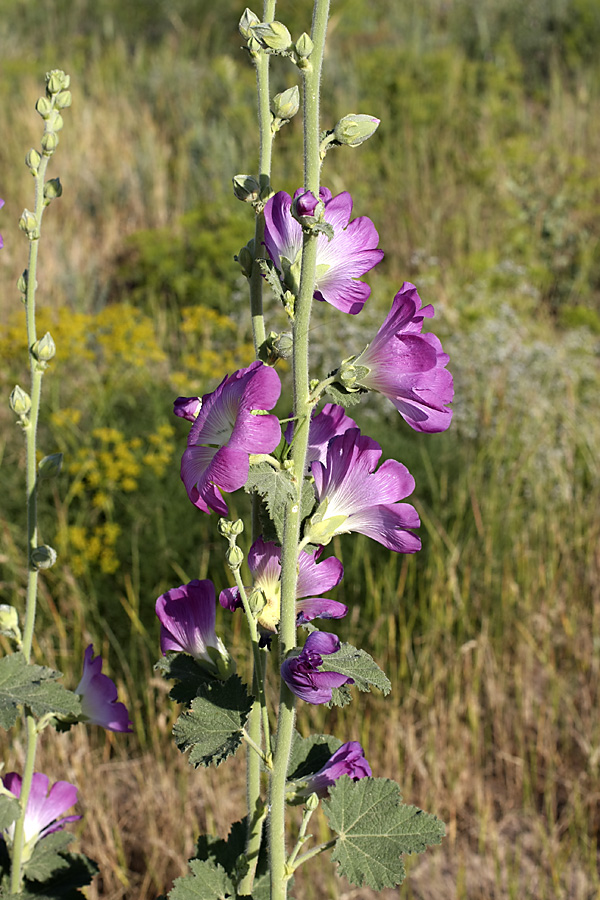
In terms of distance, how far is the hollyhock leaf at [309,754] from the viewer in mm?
890

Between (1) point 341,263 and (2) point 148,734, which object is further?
(2) point 148,734

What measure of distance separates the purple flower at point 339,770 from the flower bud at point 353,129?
574 mm

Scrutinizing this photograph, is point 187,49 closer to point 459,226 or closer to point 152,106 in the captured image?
point 152,106

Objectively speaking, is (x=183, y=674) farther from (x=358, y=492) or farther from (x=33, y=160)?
(x=33, y=160)

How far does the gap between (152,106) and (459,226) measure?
10.2ft

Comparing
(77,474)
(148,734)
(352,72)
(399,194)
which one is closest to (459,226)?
(399,194)

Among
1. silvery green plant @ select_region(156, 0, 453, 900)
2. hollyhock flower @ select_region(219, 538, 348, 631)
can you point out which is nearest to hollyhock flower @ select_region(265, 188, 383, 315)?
silvery green plant @ select_region(156, 0, 453, 900)

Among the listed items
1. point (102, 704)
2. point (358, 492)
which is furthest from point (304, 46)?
point (102, 704)

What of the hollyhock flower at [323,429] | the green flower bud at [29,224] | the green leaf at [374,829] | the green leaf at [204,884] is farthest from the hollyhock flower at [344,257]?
the green leaf at [204,884]

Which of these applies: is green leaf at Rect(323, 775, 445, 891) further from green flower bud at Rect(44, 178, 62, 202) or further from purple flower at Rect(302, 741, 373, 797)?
green flower bud at Rect(44, 178, 62, 202)

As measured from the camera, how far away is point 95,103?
6.73 metres

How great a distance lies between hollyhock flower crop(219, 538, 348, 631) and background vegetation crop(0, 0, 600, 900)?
1049mm

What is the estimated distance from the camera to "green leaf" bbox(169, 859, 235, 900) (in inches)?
31.6

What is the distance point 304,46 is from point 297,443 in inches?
13.1
